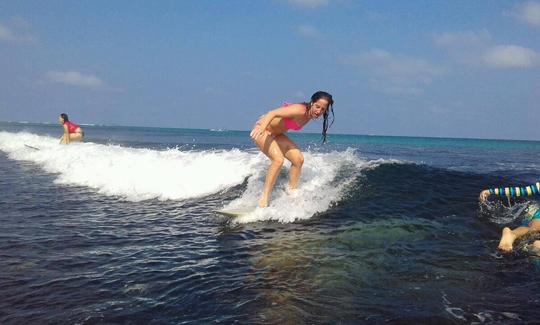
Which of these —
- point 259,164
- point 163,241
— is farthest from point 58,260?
point 259,164

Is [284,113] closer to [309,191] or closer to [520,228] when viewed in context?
[309,191]

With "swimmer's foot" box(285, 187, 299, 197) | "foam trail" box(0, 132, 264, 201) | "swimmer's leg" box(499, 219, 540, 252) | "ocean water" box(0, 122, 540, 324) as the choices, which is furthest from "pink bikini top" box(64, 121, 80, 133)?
"swimmer's leg" box(499, 219, 540, 252)

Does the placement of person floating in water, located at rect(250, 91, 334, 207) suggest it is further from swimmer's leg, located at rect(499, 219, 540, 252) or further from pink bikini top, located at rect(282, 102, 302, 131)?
swimmer's leg, located at rect(499, 219, 540, 252)

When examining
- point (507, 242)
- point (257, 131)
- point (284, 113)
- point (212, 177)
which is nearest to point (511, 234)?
point (507, 242)

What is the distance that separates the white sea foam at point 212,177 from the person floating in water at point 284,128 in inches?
21.2

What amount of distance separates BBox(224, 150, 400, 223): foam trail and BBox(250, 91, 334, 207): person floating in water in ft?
1.01

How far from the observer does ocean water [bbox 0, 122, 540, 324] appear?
12.1 ft

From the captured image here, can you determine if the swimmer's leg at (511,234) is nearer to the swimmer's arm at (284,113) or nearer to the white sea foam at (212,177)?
the white sea foam at (212,177)

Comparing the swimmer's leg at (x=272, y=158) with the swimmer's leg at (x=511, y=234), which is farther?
the swimmer's leg at (x=272, y=158)

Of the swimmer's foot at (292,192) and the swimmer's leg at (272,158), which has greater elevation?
the swimmer's leg at (272,158)

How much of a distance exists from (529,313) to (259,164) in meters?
8.64

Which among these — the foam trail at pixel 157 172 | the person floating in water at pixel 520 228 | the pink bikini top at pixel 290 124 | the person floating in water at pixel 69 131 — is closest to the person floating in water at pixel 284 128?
the pink bikini top at pixel 290 124

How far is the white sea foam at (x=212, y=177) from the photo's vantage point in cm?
774

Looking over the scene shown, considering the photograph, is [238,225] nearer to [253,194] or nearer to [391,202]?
[253,194]
